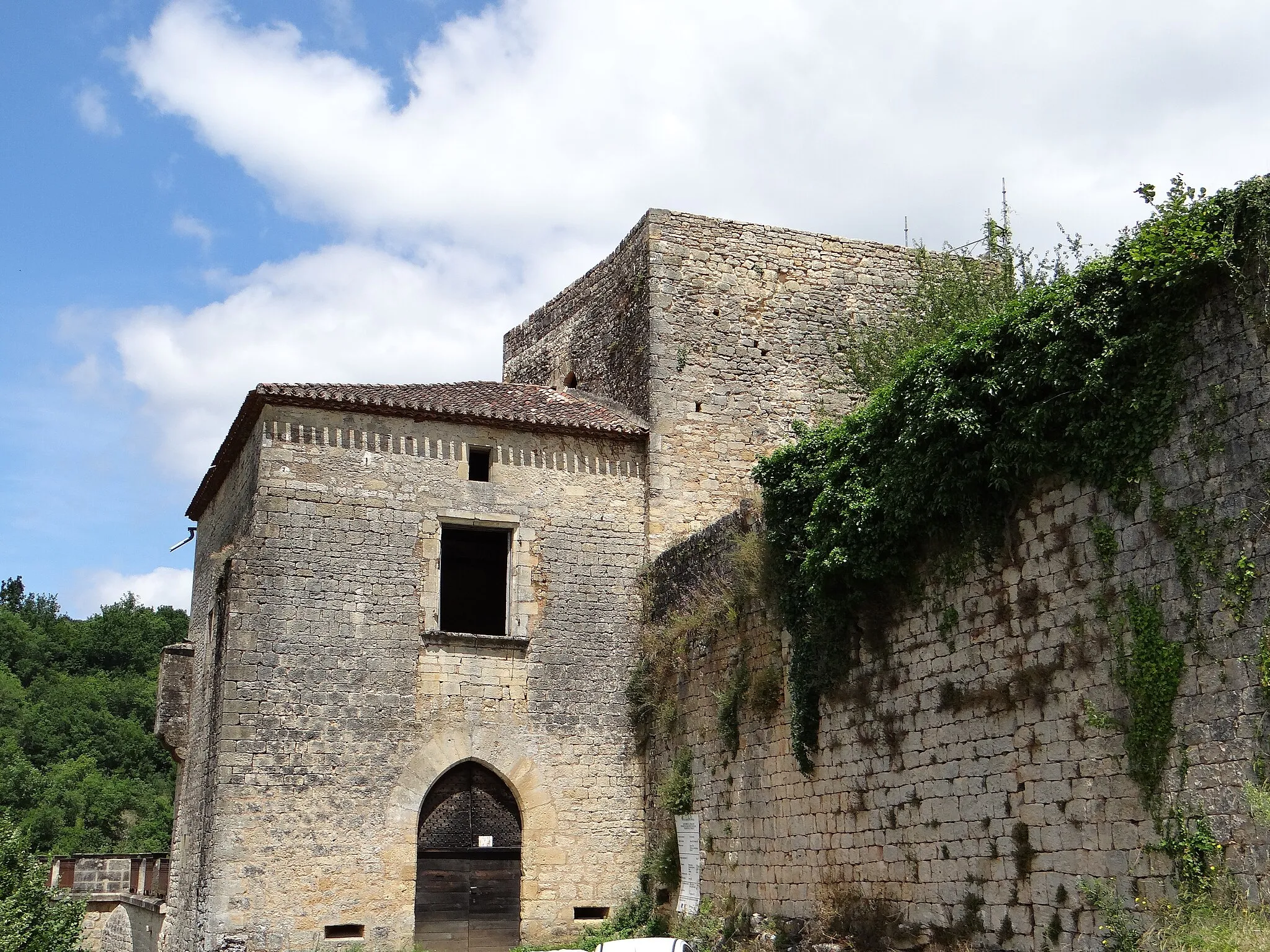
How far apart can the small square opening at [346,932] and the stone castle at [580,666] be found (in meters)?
0.13

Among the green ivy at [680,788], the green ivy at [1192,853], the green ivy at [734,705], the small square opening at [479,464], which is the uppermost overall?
the small square opening at [479,464]

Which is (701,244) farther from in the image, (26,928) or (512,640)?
(26,928)

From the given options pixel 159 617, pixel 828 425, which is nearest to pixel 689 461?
pixel 828 425

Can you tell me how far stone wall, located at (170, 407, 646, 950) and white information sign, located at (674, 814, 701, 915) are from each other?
1.07 metres

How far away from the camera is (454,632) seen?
17.5m

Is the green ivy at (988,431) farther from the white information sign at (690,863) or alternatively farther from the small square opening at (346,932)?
the small square opening at (346,932)

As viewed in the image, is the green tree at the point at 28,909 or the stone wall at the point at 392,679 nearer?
the stone wall at the point at 392,679

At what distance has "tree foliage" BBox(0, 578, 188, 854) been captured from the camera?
1812 inches

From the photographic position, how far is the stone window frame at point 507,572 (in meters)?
16.5

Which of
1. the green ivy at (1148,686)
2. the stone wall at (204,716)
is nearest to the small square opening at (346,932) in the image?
the stone wall at (204,716)

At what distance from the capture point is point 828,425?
1381 centimetres

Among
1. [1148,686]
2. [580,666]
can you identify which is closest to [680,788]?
[580,666]

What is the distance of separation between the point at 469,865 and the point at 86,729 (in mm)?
42136

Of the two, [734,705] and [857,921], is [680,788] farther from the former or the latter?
[857,921]
